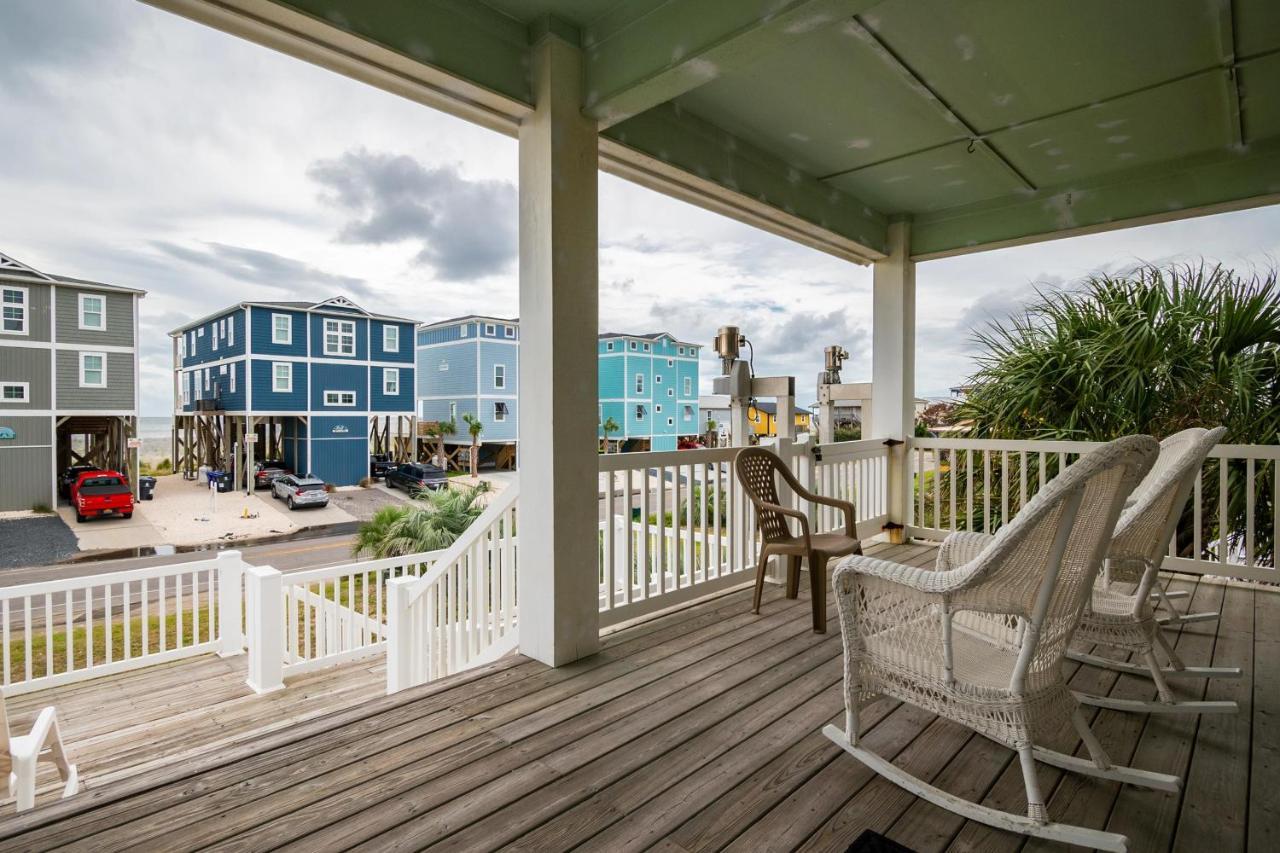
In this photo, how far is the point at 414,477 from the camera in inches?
197

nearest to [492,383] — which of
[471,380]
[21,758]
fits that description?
[471,380]

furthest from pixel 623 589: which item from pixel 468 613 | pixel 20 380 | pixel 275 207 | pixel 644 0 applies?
pixel 275 207

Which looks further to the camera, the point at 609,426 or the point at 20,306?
the point at 609,426

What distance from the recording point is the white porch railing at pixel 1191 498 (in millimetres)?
3863

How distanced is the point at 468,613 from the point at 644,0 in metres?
3.09

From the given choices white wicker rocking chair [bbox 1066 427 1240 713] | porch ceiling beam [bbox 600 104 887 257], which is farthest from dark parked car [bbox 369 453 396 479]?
white wicker rocking chair [bbox 1066 427 1240 713]

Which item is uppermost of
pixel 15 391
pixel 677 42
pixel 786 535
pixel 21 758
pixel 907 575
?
pixel 677 42

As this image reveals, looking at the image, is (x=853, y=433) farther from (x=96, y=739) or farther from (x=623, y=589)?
(x=96, y=739)

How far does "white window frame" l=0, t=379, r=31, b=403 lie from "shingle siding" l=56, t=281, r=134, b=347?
282 millimetres

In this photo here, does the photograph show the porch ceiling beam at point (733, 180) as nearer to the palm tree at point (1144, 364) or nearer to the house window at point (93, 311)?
the palm tree at point (1144, 364)

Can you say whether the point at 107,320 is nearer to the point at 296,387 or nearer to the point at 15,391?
the point at 15,391

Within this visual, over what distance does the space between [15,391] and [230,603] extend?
2.49 meters

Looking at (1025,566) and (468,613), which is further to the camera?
(468,613)

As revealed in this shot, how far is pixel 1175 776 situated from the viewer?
5.77 feet
